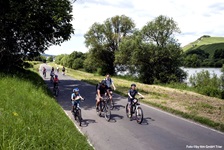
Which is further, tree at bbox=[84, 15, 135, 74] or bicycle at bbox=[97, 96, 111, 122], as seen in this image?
tree at bbox=[84, 15, 135, 74]

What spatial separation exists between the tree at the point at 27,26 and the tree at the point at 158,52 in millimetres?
18838

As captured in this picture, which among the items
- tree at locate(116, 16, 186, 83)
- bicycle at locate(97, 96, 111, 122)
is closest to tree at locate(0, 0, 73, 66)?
bicycle at locate(97, 96, 111, 122)

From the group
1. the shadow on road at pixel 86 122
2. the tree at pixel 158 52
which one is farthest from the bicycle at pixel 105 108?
the tree at pixel 158 52

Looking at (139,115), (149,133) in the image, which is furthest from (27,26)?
Answer: (149,133)

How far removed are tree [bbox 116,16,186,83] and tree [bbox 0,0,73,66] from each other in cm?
1884

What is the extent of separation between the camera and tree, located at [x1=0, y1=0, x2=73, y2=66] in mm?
18797

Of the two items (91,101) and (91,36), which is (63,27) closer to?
(91,101)

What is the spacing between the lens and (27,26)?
1864cm

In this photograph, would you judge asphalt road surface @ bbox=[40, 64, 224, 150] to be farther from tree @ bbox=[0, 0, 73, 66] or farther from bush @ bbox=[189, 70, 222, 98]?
bush @ bbox=[189, 70, 222, 98]

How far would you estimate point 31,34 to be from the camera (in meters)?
21.9

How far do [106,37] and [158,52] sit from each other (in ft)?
69.7

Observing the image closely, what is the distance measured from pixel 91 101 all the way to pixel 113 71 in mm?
41001

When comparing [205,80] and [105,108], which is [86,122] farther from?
[205,80]

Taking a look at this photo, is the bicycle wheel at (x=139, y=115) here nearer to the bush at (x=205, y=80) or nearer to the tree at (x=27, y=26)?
the tree at (x=27, y=26)
